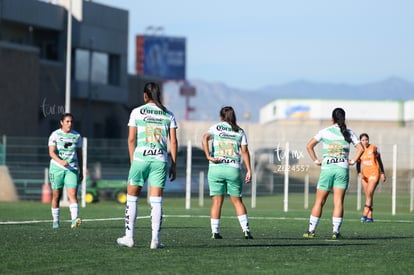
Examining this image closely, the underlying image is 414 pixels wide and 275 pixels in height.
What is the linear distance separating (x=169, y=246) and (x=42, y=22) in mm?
47636

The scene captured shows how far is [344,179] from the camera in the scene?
17.6 m

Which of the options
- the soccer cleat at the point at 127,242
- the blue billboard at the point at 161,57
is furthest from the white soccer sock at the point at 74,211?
the blue billboard at the point at 161,57

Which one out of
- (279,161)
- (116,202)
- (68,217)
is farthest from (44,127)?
(68,217)

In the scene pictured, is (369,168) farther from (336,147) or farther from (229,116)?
(229,116)

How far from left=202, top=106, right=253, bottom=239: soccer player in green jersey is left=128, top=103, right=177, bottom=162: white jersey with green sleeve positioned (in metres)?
2.57

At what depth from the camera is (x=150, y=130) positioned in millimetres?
14281

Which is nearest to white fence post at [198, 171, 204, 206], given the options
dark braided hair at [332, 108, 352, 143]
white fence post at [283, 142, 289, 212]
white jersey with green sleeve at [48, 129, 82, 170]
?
white fence post at [283, 142, 289, 212]

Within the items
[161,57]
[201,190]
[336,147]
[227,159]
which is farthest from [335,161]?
[161,57]

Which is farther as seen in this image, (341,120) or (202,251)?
(341,120)

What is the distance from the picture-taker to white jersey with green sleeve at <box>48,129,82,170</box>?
19688 millimetres

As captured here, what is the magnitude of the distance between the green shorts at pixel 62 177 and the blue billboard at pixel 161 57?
100762 mm

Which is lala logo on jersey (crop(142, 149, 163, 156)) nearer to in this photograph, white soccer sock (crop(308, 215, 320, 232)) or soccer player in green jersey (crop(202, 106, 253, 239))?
soccer player in green jersey (crop(202, 106, 253, 239))

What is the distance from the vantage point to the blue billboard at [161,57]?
122m

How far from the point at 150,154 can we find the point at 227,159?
2.87m
